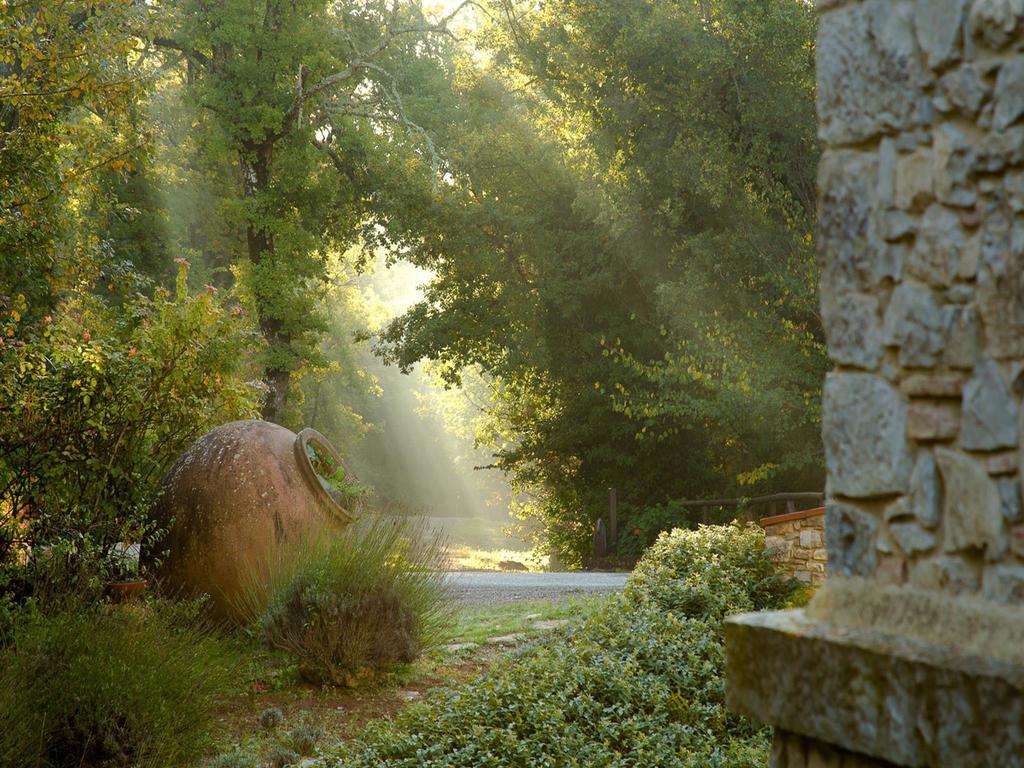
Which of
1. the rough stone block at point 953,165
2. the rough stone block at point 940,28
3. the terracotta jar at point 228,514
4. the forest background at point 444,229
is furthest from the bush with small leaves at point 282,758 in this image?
the rough stone block at point 940,28

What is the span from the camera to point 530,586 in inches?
→ 467

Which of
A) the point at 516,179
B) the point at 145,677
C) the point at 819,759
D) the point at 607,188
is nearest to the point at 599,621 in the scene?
the point at 145,677

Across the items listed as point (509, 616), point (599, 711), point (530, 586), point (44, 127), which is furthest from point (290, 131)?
point (599, 711)

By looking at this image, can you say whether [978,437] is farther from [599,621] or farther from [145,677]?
[599,621]

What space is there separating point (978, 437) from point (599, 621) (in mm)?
5510

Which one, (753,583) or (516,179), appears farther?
(516,179)

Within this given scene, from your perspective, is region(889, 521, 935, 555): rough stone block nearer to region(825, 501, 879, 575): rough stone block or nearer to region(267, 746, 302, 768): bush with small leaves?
region(825, 501, 879, 575): rough stone block

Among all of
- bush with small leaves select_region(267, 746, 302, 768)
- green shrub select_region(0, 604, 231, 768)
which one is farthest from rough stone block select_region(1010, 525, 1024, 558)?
green shrub select_region(0, 604, 231, 768)

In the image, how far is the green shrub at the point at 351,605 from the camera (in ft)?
20.4

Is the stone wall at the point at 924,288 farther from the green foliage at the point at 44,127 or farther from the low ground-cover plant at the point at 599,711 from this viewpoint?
the green foliage at the point at 44,127

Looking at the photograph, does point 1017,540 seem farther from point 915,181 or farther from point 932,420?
point 915,181

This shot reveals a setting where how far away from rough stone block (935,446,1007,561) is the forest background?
19.7 ft

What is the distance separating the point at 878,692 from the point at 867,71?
1119 millimetres

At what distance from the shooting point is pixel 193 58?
18094mm
